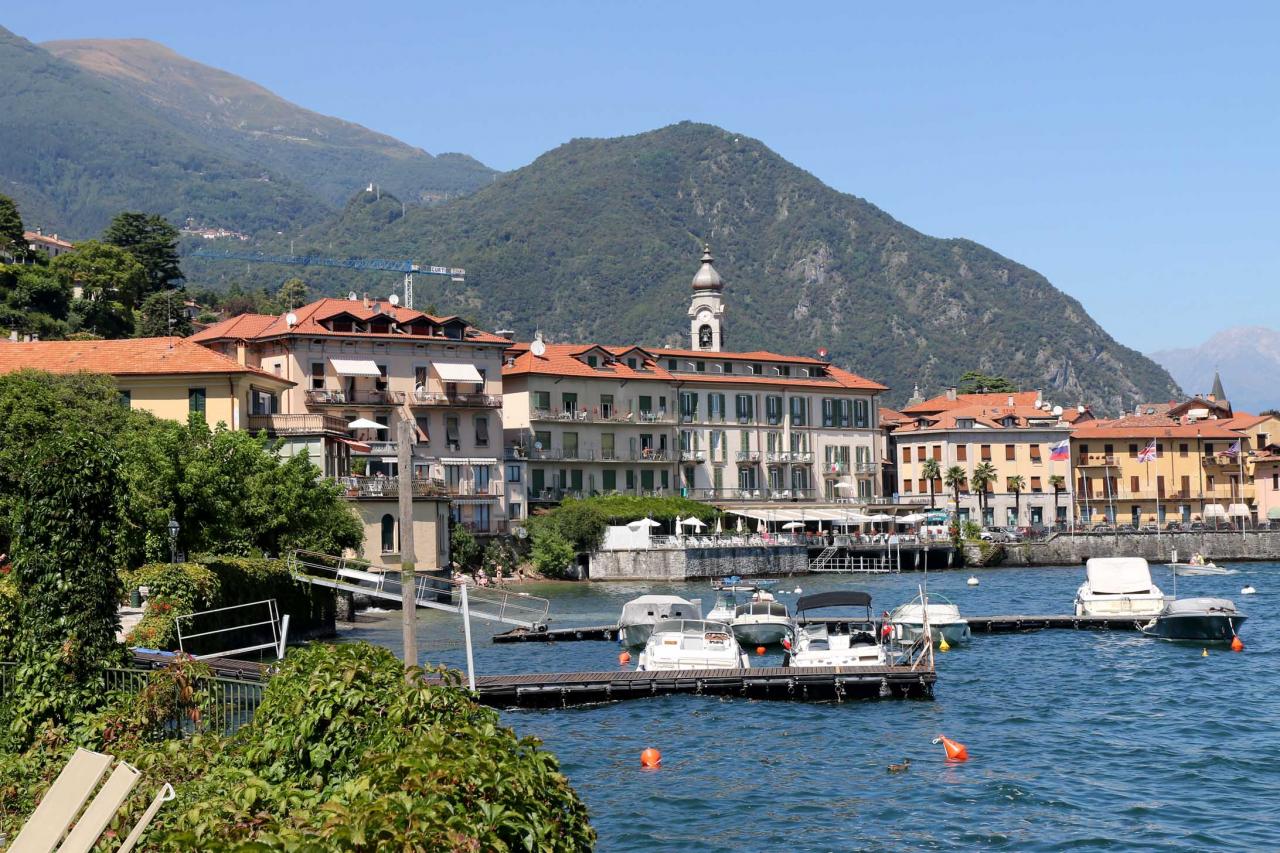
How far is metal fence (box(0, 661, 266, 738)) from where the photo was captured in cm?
2056

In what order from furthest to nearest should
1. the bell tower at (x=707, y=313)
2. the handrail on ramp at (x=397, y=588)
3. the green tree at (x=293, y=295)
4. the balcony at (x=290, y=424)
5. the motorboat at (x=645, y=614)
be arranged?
the green tree at (x=293, y=295)
the bell tower at (x=707, y=313)
the balcony at (x=290, y=424)
the motorboat at (x=645, y=614)
the handrail on ramp at (x=397, y=588)

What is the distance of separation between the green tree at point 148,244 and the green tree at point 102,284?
9.39 m

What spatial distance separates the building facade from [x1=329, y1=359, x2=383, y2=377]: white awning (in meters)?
12.1

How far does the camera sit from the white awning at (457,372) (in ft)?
290

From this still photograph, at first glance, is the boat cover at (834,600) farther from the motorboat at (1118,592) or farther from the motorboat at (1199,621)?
the motorboat at (1118,592)

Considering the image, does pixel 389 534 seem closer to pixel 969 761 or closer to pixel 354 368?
pixel 354 368

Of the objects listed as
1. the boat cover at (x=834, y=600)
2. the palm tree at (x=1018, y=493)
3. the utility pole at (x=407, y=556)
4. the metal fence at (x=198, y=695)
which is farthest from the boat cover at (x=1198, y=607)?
the palm tree at (x=1018, y=493)

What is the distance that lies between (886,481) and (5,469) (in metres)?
90.6

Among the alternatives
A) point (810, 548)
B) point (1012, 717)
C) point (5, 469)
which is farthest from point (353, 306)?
point (1012, 717)

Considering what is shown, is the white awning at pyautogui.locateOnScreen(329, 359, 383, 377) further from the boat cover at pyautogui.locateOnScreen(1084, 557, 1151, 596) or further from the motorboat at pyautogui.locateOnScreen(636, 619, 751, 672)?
the motorboat at pyautogui.locateOnScreen(636, 619, 751, 672)

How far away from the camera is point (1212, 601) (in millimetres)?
53406

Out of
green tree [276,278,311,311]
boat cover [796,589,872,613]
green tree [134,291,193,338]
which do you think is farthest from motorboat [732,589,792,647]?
green tree [276,278,311,311]

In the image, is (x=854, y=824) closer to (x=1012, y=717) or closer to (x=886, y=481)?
(x=1012, y=717)

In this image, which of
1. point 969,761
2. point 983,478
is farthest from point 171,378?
point 983,478
